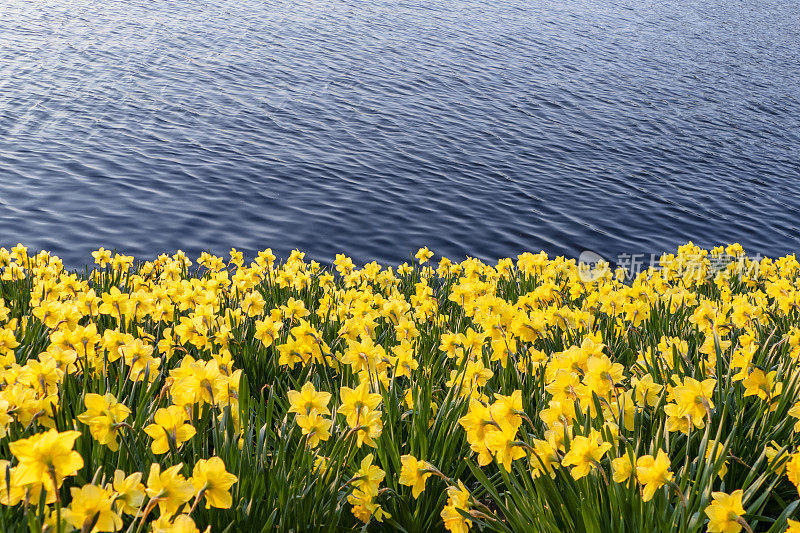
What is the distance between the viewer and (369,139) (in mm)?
17484

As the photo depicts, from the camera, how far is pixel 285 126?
58.0 ft

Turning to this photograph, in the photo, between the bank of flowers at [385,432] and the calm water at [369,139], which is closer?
the bank of flowers at [385,432]

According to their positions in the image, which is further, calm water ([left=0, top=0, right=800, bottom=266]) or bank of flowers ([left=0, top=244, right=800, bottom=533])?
calm water ([left=0, top=0, right=800, bottom=266])

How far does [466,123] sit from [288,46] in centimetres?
902

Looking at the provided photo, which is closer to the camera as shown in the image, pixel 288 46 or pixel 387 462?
pixel 387 462

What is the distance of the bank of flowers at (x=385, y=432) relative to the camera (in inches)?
92.5

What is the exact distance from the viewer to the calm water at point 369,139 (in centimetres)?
1349

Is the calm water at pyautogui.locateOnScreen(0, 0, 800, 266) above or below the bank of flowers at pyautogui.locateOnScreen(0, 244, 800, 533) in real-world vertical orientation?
below

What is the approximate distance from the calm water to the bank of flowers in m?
8.16

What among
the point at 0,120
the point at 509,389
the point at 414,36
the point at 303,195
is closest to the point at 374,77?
the point at 414,36

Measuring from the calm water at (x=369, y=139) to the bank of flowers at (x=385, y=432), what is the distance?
816 cm

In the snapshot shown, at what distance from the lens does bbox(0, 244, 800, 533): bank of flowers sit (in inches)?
92.5

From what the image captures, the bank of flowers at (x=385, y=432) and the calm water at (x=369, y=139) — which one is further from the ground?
the bank of flowers at (x=385, y=432)

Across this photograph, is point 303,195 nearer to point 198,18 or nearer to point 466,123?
point 466,123
